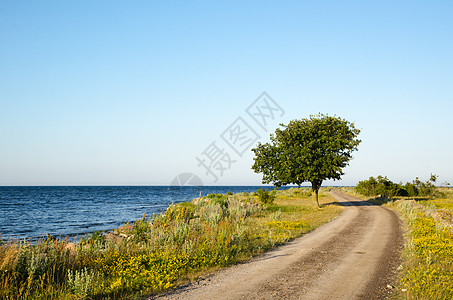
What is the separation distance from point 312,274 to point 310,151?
897 inches

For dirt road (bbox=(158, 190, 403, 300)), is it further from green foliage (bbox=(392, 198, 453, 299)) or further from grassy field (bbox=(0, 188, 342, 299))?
grassy field (bbox=(0, 188, 342, 299))

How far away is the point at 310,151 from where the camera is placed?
30625mm

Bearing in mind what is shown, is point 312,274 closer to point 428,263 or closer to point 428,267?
point 428,267

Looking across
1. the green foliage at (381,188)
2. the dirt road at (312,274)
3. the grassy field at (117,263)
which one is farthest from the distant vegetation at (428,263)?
the green foliage at (381,188)

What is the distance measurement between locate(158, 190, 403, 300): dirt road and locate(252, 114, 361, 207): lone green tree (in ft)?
52.6

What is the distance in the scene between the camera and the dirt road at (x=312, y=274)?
7.41m

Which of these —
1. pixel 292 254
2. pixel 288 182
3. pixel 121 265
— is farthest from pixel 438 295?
pixel 288 182

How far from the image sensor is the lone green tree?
3034 centimetres

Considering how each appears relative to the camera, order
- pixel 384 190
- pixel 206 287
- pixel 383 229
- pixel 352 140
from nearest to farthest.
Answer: pixel 206 287 → pixel 383 229 → pixel 352 140 → pixel 384 190

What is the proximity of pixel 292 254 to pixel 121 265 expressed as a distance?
6.55m

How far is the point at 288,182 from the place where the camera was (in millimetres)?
32062

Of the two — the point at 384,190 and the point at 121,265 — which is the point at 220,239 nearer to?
the point at 121,265

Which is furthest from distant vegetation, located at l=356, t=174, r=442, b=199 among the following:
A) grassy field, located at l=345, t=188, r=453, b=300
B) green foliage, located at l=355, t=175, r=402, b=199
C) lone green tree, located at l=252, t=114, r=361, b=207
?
grassy field, located at l=345, t=188, r=453, b=300

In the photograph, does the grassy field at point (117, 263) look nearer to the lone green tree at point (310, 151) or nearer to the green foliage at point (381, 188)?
the lone green tree at point (310, 151)
